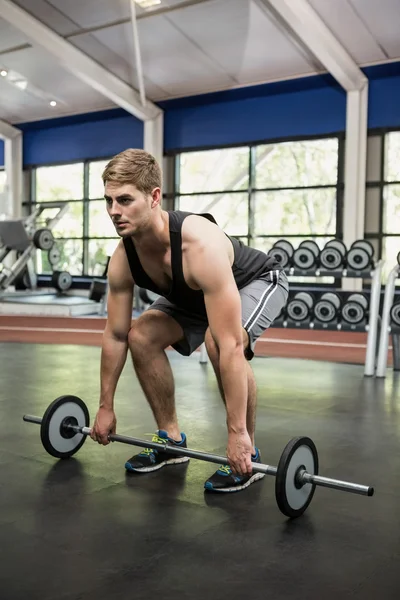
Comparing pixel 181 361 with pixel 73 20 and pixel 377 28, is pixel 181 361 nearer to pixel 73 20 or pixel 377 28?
pixel 377 28

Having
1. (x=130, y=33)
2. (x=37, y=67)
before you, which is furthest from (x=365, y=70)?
(x=37, y=67)

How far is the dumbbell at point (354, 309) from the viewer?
4.45 metres

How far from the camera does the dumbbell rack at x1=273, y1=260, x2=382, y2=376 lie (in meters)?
3.75

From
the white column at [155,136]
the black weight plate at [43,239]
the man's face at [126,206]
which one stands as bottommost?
the man's face at [126,206]

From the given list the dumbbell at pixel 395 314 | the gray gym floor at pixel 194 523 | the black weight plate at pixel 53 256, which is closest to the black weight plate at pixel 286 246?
the dumbbell at pixel 395 314

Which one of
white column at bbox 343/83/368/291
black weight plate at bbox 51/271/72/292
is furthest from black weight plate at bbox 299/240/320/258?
black weight plate at bbox 51/271/72/292

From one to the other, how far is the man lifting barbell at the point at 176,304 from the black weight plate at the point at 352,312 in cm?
274

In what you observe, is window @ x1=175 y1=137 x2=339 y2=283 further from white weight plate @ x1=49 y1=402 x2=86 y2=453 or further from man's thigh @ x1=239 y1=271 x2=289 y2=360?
white weight plate @ x1=49 y1=402 x2=86 y2=453

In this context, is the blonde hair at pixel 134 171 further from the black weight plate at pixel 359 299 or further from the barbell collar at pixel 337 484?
the black weight plate at pixel 359 299

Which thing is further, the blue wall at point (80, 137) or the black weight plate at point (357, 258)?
the blue wall at point (80, 137)

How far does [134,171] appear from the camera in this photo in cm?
141

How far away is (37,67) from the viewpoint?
7680 mm

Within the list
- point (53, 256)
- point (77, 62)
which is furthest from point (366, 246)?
point (53, 256)

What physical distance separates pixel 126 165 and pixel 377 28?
17.6ft
